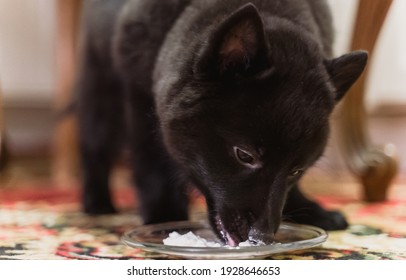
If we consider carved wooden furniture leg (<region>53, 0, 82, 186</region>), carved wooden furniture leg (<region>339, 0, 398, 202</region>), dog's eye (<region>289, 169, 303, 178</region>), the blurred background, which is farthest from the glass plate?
carved wooden furniture leg (<region>53, 0, 82, 186</region>)

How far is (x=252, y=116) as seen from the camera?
108 centimetres

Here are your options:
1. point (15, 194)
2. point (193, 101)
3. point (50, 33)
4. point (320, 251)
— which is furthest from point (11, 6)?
point (320, 251)

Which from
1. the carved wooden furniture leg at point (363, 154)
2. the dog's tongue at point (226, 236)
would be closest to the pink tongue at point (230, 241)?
the dog's tongue at point (226, 236)

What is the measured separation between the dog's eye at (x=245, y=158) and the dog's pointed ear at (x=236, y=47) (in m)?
0.14

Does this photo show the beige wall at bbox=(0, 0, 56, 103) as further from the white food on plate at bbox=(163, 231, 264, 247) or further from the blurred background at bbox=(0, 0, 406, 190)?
the white food on plate at bbox=(163, 231, 264, 247)

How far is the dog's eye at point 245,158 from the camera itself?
3.59ft

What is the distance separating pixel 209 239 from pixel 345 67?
17.5 inches

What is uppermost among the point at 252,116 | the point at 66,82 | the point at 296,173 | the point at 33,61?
the point at 33,61

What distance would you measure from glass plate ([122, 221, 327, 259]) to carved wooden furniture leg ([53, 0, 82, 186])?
1370 millimetres

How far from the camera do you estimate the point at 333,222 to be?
142 centimetres

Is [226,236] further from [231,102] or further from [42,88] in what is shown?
[42,88]

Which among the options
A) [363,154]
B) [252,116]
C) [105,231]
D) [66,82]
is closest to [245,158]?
[252,116]

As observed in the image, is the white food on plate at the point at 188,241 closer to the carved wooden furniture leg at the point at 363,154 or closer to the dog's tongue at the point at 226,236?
the dog's tongue at the point at 226,236
